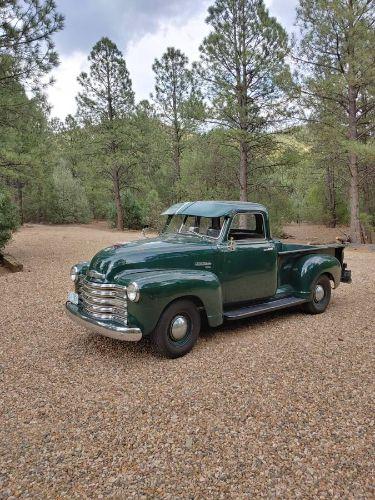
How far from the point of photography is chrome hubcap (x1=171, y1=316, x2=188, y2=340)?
4.28 meters

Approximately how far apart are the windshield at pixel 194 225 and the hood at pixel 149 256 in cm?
27

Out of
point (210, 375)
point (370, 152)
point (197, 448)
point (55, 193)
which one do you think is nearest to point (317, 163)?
point (370, 152)

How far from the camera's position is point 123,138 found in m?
22.9

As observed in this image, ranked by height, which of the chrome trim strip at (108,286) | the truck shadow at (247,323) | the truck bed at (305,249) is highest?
the truck bed at (305,249)

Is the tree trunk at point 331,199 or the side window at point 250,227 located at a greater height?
the tree trunk at point 331,199

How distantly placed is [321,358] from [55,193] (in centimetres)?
2801

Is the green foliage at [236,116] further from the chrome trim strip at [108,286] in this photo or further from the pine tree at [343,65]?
the chrome trim strip at [108,286]

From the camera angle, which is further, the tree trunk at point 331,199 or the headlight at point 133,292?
the tree trunk at point 331,199

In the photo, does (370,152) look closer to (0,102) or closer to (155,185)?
(0,102)

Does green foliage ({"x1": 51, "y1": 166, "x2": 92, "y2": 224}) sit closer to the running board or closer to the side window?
the side window

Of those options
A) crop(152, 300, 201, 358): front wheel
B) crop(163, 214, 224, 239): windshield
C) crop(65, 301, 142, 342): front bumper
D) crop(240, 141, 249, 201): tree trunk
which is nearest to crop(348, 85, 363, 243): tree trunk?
crop(240, 141, 249, 201): tree trunk

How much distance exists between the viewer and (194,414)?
10.7ft

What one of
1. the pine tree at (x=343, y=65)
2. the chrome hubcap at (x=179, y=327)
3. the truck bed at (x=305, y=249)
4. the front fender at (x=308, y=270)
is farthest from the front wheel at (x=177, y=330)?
the pine tree at (x=343, y=65)

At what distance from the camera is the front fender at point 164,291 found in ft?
13.1
